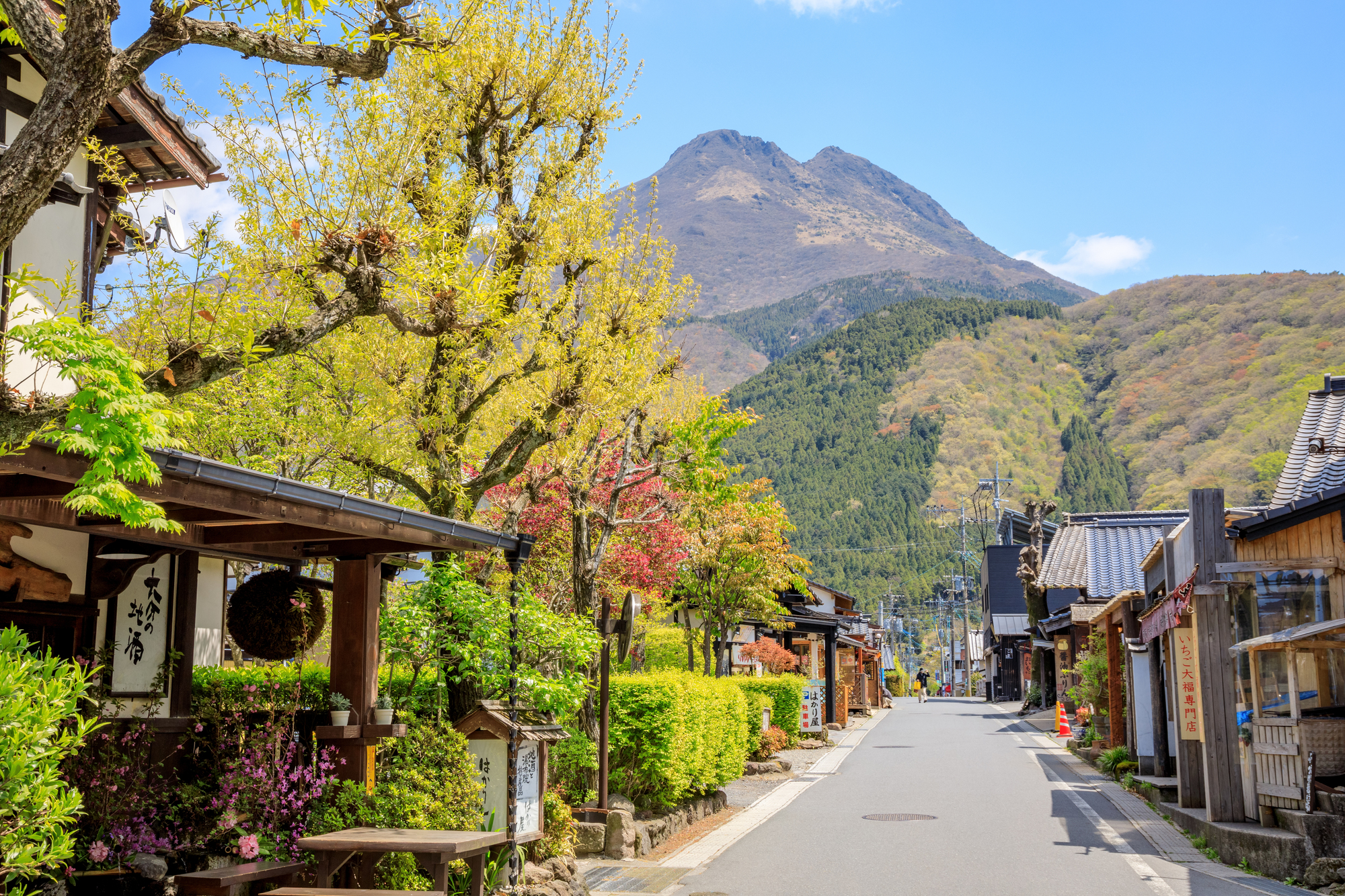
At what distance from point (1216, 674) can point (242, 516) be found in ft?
37.0

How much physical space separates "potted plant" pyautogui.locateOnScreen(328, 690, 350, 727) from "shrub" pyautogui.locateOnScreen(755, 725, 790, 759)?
16.1 m

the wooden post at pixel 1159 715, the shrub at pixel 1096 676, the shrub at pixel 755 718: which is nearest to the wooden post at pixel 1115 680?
the shrub at pixel 1096 676

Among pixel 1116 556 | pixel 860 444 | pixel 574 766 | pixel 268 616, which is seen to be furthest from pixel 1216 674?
pixel 860 444

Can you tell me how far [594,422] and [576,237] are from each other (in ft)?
6.97

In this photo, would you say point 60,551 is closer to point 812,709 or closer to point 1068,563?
point 812,709

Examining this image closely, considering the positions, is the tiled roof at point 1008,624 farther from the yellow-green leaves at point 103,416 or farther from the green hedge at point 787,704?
the yellow-green leaves at point 103,416

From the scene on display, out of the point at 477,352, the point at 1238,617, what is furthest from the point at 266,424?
the point at 1238,617

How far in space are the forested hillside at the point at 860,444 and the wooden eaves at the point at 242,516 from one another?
78943 millimetres

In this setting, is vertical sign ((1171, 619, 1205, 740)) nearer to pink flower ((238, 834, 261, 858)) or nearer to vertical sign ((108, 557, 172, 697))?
pink flower ((238, 834, 261, 858))

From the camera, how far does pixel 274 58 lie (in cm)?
570

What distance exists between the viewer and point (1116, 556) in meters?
31.3

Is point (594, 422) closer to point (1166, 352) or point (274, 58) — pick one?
point (274, 58)

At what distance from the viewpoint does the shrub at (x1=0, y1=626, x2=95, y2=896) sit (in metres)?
4.05

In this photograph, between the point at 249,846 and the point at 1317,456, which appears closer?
the point at 249,846
